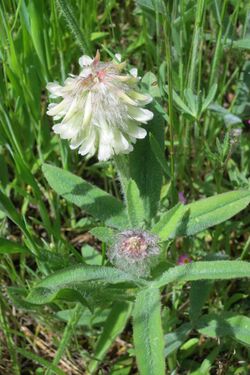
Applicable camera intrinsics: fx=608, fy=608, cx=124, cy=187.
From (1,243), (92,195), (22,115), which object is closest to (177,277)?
(92,195)

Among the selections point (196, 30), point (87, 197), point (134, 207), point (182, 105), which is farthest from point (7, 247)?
point (196, 30)

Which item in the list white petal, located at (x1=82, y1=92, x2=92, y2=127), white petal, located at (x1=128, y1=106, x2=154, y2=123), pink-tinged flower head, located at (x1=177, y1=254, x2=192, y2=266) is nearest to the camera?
white petal, located at (x1=82, y1=92, x2=92, y2=127)

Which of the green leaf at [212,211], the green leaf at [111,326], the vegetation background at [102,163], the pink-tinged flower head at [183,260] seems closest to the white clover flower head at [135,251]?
the green leaf at [212,211]

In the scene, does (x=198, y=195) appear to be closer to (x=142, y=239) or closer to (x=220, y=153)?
(x=220, y=153)

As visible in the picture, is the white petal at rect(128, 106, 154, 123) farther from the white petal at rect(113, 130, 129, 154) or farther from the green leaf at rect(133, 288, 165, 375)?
the green leaf at rect(133, 288, 165, 375)

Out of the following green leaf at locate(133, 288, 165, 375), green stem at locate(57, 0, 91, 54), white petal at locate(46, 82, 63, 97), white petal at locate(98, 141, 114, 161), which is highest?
green stem at locate(57, 0, 91, 54)

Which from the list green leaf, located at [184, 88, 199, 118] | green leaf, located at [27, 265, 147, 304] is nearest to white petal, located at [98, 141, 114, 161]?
green leaf, located at [27, 265, 147, 304]
